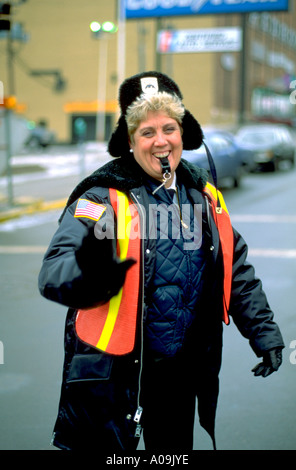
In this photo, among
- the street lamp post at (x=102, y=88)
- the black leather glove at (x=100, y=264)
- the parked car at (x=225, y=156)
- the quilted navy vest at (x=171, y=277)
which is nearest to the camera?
the black leather glove at (x=100, y=264)

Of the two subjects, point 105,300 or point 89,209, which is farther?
point 89,209

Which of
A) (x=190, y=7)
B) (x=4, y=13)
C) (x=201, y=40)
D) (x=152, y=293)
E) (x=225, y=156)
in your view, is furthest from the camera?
(x=201, y=40)

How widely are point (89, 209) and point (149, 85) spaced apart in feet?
1.81

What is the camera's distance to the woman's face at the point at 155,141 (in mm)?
2230

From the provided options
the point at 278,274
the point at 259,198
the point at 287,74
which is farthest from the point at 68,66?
the point at 278,274

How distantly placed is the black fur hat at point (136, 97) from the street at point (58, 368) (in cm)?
174

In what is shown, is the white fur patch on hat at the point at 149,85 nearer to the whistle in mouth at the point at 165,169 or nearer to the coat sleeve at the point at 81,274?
the whistle in mouth at the point at 165,169

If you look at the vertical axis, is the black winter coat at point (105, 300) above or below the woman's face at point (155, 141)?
below

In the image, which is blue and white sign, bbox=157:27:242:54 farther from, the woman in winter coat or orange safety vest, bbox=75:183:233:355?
orange safety vest, bbox=75:183:233:355

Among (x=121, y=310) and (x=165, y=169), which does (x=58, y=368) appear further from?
(x=165, y=169)

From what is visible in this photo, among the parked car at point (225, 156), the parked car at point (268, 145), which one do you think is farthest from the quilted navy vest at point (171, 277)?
the parked car at point (268, 145)

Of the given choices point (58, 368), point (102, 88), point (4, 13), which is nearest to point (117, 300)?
point (58, 368)

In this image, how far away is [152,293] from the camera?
2186mm

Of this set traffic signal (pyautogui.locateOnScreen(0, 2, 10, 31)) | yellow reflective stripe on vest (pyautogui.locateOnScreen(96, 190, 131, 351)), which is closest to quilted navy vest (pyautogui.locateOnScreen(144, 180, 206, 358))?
yellow reflective stripe on vest (pyautogui.locateOnScreen(96, 190, 131, 351))
